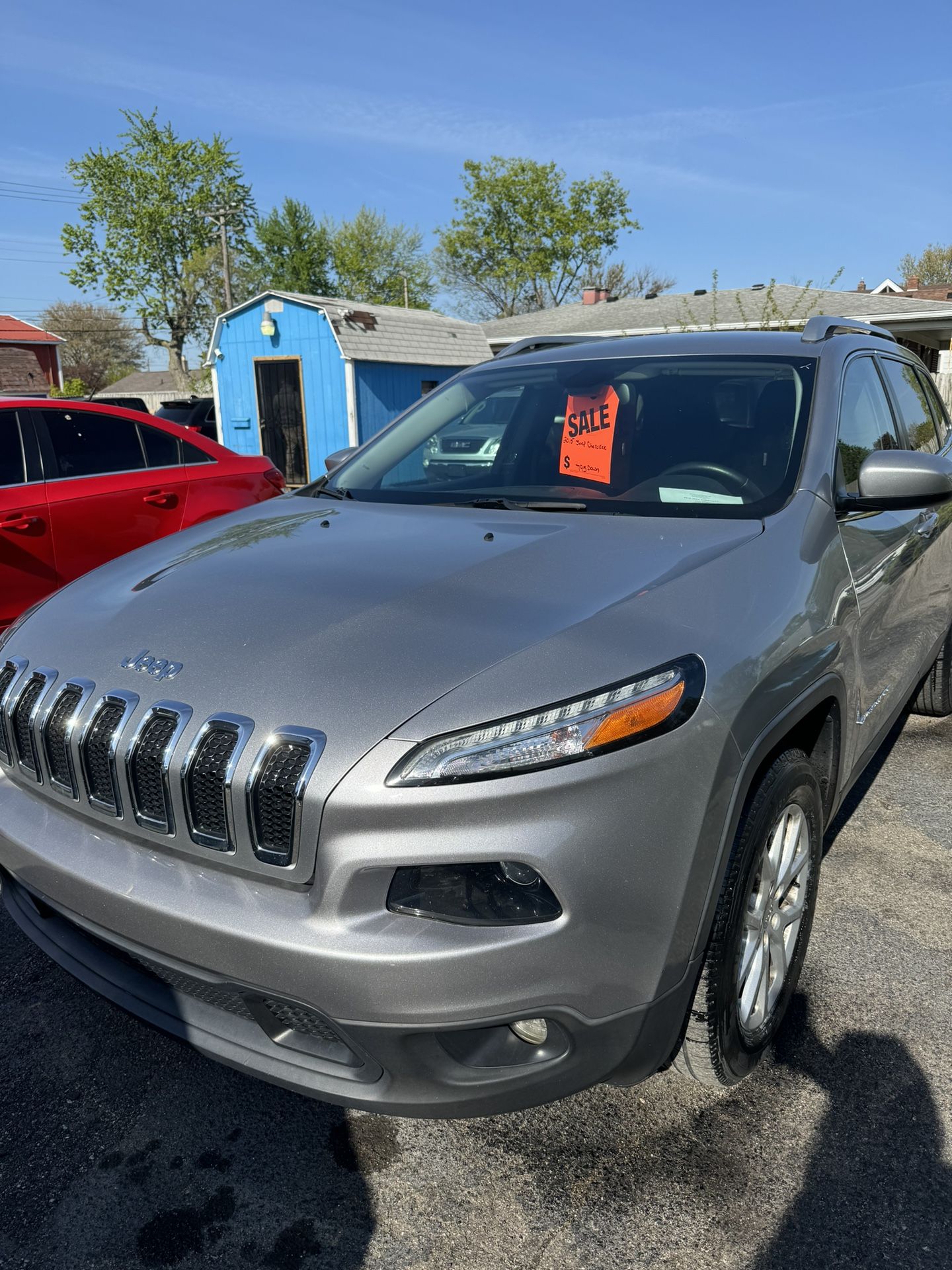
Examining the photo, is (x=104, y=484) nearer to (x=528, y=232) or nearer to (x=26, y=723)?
(x=26, y=723)

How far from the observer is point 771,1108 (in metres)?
2.17

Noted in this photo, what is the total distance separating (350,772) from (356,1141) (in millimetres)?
1030

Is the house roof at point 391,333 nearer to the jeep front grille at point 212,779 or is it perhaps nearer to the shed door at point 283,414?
the shed door at point 283,414

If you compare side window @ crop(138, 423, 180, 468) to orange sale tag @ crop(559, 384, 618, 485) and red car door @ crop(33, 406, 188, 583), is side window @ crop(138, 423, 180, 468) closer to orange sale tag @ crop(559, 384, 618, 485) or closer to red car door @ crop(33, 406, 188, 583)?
red car door @ crop(33, 406, 188, 583)

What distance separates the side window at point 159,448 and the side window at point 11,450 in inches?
33.5

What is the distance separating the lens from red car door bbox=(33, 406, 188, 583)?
18.1ft

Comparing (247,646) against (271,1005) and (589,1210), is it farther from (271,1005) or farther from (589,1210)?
(589,1210)

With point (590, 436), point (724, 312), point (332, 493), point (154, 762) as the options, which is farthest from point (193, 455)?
point (724, 312)

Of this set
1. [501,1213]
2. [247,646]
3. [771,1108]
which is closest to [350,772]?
[247,646]

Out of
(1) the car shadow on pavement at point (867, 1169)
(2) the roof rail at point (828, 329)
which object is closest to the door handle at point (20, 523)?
(2) the roof rail at point (828, 329)

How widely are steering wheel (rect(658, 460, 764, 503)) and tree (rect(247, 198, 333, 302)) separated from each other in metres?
49.1

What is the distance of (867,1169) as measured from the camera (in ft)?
6.50

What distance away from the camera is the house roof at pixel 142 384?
63466mm

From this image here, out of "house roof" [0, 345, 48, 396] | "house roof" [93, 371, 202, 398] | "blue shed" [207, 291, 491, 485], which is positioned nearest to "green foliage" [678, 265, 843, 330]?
"blue shed" [207, 291, 491, 485]
